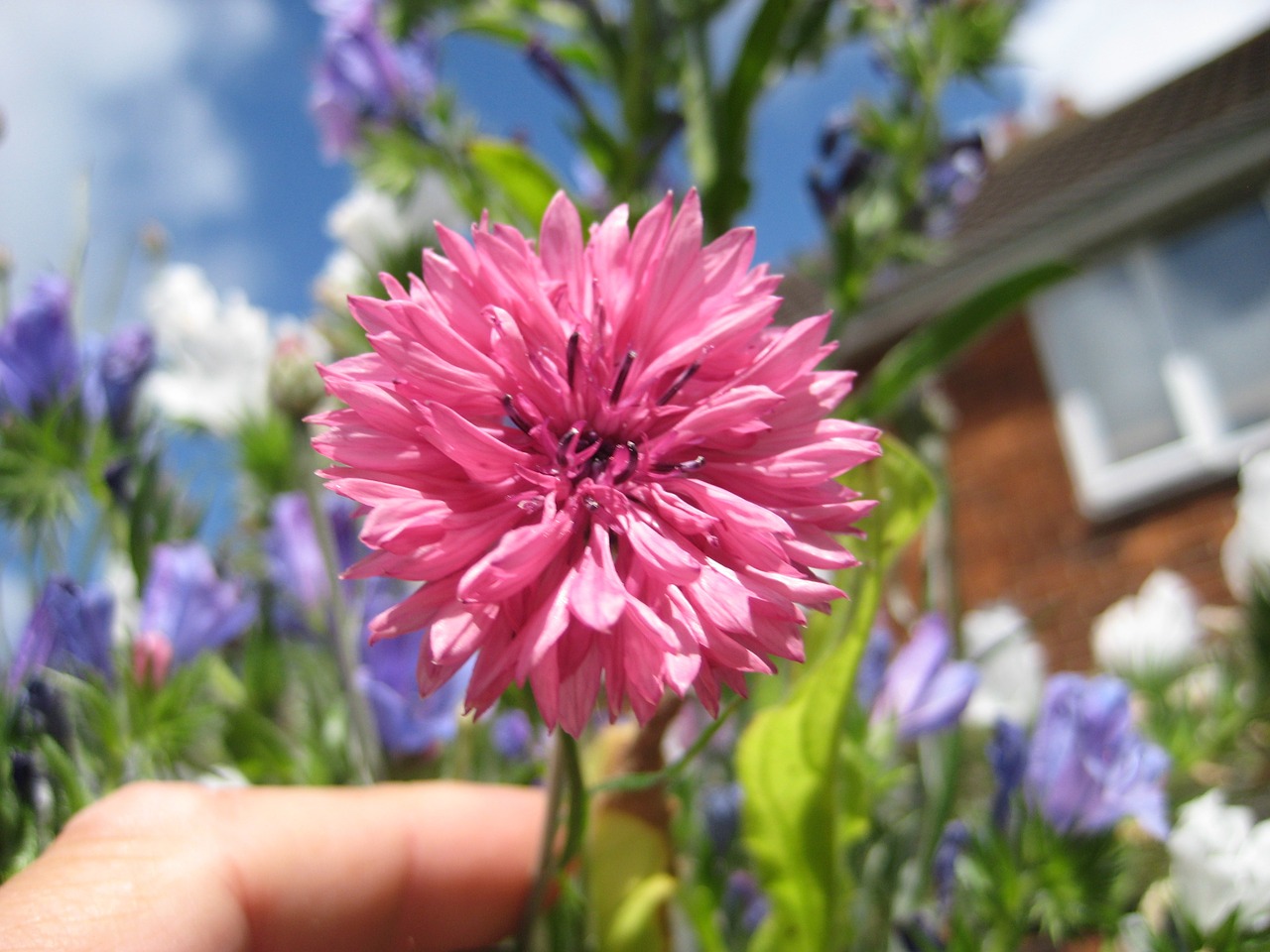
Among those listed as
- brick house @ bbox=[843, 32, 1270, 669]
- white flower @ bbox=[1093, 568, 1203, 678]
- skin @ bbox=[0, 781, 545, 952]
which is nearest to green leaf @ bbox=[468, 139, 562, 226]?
skin @ bbox=[0, 781, 545, 952]

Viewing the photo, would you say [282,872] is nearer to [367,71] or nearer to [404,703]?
[404,703]

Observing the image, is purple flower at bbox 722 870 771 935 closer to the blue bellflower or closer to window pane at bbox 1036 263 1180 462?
the blue bellflower

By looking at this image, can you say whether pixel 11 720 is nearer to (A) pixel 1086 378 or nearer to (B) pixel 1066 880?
(B) pixel 1066 880

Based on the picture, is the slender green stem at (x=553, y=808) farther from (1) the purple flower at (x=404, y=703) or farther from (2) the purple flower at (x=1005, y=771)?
(2) the purple flower at (x=1005, y=771)

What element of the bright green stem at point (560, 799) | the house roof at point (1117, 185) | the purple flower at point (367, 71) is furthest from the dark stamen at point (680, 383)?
the house roof at point (1117, 185)

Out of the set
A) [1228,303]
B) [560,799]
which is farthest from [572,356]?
[1228,303]

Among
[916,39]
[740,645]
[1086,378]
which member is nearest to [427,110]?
[916,39]
